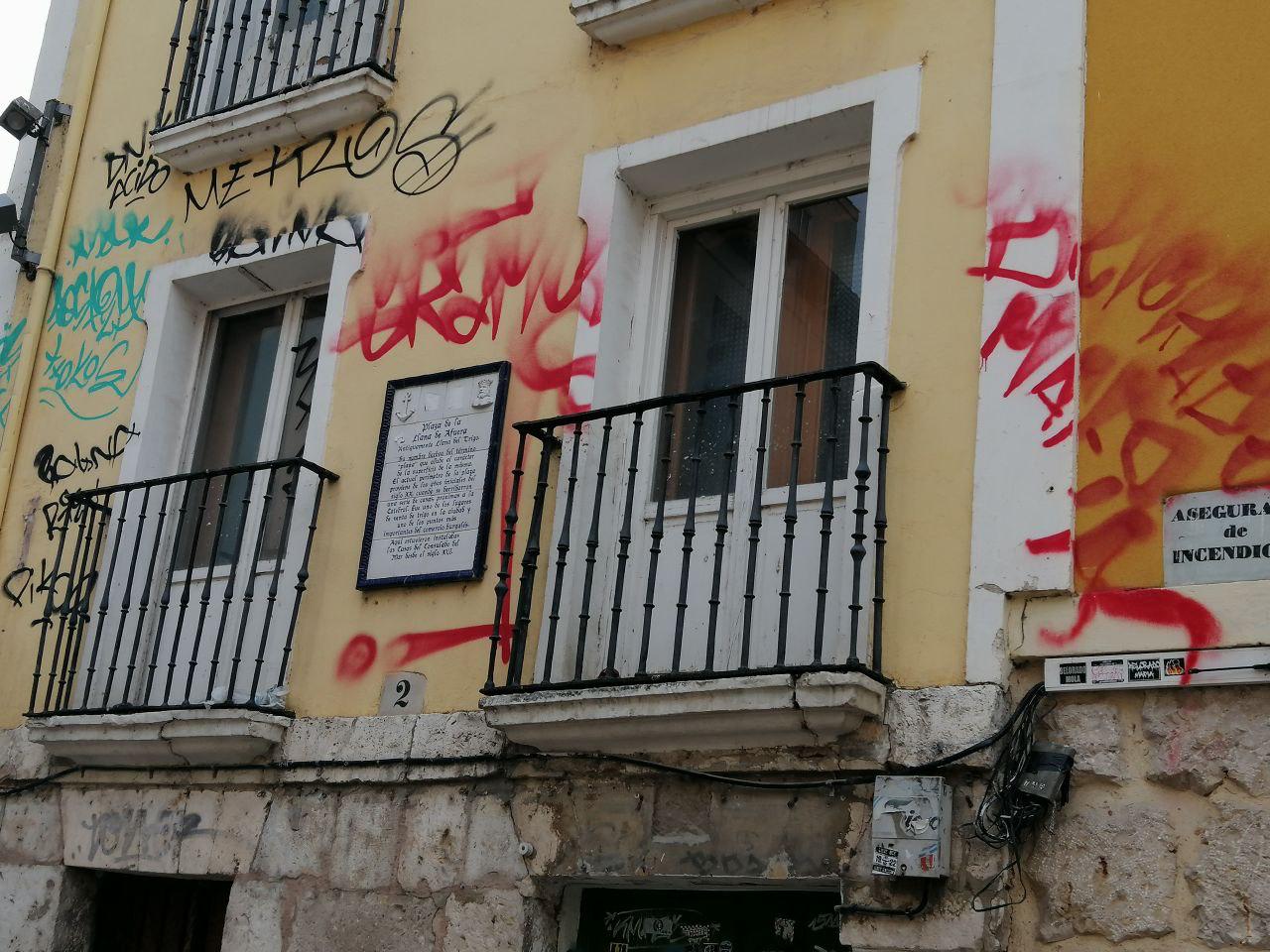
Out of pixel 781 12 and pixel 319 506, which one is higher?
pixel 781 12

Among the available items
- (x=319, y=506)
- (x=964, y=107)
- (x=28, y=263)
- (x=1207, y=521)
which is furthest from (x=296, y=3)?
(x=1207, y=521)

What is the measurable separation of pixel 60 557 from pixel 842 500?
3903 mm

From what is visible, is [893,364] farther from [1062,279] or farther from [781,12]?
[781,12]

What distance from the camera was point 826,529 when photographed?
5.64 m

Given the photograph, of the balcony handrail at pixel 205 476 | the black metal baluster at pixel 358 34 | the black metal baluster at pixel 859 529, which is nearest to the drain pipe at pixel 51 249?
the balcony handrail at pixel 205 476

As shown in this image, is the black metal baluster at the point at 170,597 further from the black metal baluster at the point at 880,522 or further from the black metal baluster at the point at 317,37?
the black metal baluster at the point at 880,522

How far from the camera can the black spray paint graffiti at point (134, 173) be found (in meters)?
8.59

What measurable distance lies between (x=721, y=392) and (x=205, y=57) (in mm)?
3999

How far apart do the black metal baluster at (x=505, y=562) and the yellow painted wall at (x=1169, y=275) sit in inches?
83.0

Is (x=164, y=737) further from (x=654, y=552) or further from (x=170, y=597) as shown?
(x=654, y=552)

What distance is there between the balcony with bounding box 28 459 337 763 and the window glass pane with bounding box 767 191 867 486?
2.00 m

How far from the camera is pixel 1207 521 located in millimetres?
5113

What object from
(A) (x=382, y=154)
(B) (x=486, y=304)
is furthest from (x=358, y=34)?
(B) (x=486, y=304)

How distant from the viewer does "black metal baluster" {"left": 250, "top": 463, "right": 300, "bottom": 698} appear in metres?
6.85
